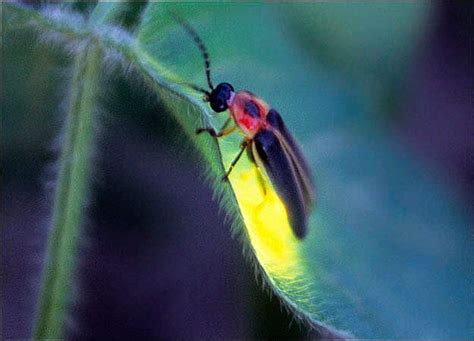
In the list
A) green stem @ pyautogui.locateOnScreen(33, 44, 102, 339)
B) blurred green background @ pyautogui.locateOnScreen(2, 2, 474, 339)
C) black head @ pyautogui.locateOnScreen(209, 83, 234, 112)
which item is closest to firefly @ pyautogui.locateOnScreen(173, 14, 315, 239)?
black head @ pyautogui.locateOnScreen(209, 83, 234, 112)

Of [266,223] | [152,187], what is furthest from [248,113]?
[152,187]

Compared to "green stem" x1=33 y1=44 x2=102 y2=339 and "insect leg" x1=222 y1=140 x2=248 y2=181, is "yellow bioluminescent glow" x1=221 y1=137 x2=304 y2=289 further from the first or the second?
"green stem" x1=33 y1=44 x2=102 y2=339

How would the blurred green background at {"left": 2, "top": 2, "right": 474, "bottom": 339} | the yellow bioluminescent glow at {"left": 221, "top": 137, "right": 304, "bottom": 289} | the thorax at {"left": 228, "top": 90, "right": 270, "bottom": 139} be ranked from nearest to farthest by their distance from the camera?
1. the yellow bioluminescent glow at {"left": 221, "top": 137, "right": 304, "bottom": 289}
2. the thorax at {"left": 228, "top": 90, "right": 270, "bottom": 139}
3. the blurred green background at {"left": 2, "top": 2, "right": 474, "bottom": 339}

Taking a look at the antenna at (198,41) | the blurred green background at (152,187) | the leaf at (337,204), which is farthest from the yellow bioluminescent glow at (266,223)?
the blurred green background at (152,187)

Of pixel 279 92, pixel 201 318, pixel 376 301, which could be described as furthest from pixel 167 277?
pixel 376 301

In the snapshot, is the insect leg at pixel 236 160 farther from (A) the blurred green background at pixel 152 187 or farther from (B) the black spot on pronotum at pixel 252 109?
(A) the blurred green background at pixel 152 187

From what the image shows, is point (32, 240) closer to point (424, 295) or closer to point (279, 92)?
point (279, 92)

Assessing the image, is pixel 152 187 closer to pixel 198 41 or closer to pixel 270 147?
pixel 198 41
